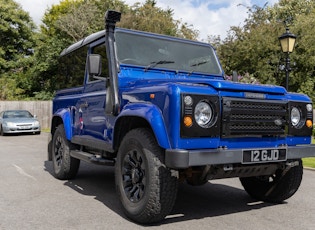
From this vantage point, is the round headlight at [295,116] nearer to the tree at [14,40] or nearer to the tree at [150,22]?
the tree at [150,22]

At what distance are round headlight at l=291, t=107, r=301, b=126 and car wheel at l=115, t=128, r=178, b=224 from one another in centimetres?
168

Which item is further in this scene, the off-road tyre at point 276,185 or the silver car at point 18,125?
the silver car at point 18,125

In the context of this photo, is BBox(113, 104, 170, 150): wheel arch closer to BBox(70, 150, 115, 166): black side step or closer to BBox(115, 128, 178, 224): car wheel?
BBox(115, 128, 178, 224): car wheel

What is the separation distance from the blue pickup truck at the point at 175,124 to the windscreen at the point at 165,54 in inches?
0.6

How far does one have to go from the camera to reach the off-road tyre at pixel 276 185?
4887mm

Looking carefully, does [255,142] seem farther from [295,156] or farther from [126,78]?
[126,78]

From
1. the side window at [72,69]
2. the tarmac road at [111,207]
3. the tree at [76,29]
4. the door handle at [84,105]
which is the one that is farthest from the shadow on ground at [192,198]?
the tree at [76,29]

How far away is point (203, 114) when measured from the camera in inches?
152

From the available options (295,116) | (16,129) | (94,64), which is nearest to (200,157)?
(295,116)

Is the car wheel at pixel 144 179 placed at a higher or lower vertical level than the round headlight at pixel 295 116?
lower

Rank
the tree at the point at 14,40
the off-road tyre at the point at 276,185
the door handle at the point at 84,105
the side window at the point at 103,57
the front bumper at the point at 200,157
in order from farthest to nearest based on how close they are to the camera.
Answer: the tree at the point at 14,40
the door handle at the point at 84,105
the side window at the point at 103,57
the off-road tyre at the point at 276,185
the front bumper at the point at 200,157

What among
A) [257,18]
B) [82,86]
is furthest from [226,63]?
[82,86]

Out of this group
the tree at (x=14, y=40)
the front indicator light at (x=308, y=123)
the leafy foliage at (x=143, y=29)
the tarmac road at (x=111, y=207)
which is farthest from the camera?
the tree at (x=14, y=40)

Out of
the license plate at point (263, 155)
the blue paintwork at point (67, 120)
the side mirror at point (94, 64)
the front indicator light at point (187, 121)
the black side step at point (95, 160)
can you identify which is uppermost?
the side mirror at point (94, 64)
